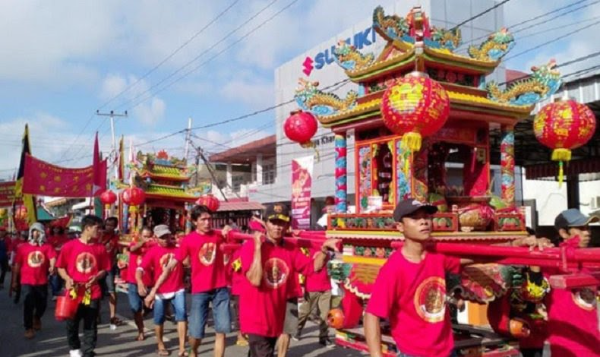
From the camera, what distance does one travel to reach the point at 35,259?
31.1 ft

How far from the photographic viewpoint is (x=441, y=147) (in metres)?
7.33

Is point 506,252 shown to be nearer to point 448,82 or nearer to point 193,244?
point 448,82

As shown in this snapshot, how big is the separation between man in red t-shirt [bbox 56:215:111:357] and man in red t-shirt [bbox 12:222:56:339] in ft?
9.15

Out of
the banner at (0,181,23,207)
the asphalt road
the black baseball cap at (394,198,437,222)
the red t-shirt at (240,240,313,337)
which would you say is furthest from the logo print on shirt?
the banner at (0,181,23,207)

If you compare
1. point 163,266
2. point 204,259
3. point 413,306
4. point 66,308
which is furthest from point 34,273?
point 413,306

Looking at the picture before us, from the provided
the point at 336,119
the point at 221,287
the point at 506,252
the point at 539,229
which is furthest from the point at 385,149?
the point at 539,229

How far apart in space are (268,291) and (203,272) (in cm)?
189

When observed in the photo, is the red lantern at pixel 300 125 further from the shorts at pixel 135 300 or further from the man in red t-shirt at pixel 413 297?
the man in red t-shirt at pixel 413 297

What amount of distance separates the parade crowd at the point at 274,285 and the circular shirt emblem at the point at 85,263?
0.04 ft

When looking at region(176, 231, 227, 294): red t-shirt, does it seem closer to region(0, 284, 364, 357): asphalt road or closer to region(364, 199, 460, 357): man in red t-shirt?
region(0, 284, 364, 357): asphalt road

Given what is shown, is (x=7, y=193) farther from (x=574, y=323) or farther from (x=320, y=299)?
(x=574, y=323)

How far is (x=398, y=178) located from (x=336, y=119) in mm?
1439

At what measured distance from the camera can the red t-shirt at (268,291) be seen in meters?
4.82

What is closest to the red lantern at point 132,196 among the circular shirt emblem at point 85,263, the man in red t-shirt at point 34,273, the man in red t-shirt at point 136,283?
the man in red t-shirt at point 34,273
